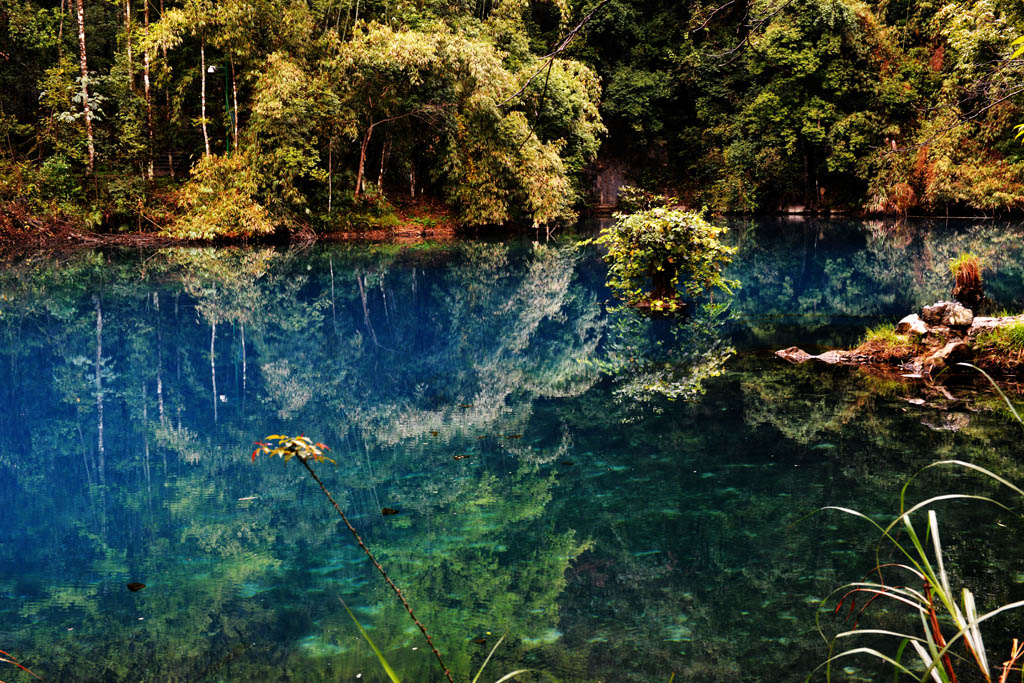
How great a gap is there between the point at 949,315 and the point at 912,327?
417mm

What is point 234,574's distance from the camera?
13.6ft

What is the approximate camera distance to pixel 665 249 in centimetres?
1134

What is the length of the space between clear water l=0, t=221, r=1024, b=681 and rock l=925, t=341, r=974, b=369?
2.16ft

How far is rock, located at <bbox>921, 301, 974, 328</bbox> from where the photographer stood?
321 inches

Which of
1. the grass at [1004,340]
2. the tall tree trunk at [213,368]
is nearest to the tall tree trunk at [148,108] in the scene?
the tall tree trunk at [213,368]

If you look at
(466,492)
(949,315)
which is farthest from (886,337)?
(466,492)

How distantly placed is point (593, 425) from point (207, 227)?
17.4 meters

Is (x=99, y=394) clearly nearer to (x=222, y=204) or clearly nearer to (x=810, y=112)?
(x=222, y=204)

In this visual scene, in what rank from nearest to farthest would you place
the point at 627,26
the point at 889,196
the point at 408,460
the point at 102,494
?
the point at 102,494
the point at 408,460
the point at 889,196
the point at 627,26

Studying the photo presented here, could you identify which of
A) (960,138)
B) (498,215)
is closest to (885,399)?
(498,215)

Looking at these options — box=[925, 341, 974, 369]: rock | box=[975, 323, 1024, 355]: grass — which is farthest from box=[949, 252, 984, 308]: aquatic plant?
box=[925, 341, 974, 369]: rock

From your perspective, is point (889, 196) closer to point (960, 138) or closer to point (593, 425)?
point (960, 138)

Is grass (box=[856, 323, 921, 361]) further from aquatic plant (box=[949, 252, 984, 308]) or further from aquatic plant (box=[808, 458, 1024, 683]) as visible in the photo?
aquatic plant (box=[808, 458, 1024, 683])

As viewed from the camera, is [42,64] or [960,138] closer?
[42,64]
